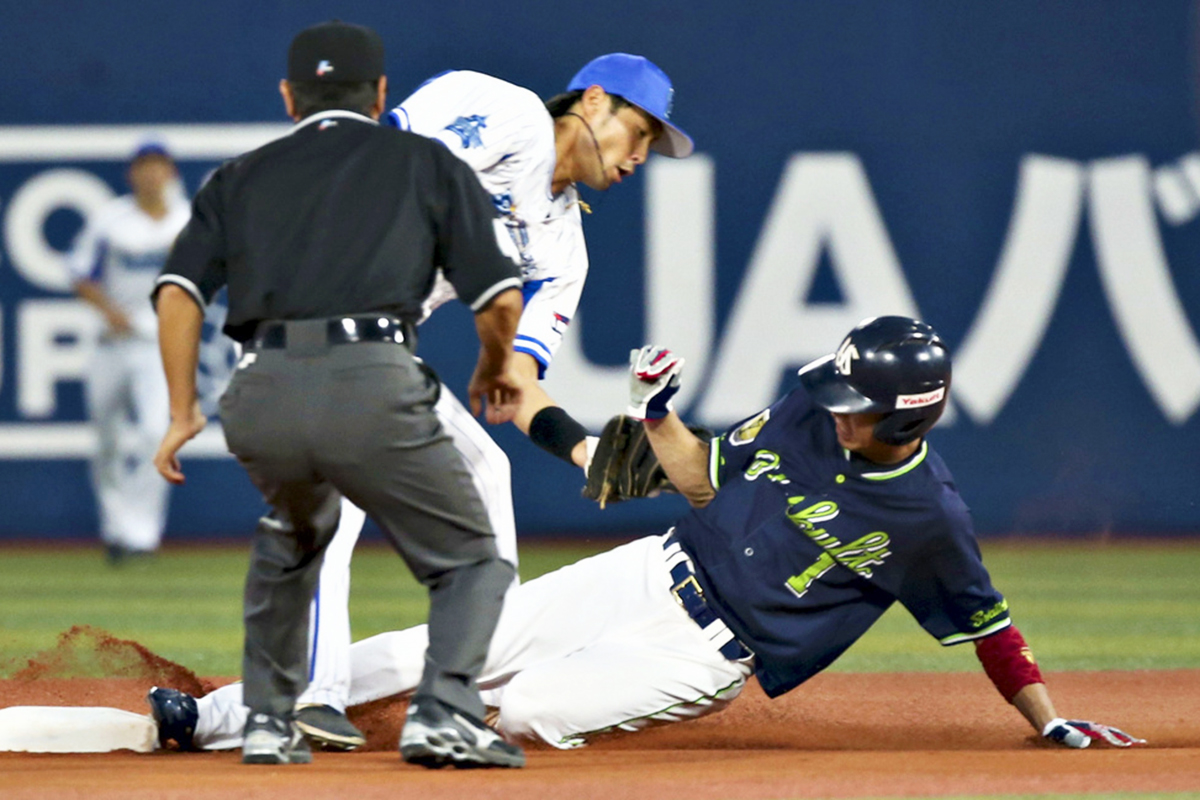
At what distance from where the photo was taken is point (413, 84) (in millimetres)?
10500

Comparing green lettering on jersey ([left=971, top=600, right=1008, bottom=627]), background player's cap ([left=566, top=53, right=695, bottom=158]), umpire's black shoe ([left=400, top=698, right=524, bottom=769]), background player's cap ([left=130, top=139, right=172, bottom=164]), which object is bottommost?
umpire's black shoe ([left=400, top=698, right=524, bottom=769])

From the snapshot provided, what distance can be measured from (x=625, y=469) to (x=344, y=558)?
2.62 feet

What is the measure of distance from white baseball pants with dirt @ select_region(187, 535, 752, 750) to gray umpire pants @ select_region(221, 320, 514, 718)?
580 mm

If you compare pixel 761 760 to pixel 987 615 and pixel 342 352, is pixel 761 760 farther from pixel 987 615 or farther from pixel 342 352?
pixel 342 352

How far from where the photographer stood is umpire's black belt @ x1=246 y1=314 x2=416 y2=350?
11.4 feet

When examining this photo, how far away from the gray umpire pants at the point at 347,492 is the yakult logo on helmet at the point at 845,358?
1.01 meters

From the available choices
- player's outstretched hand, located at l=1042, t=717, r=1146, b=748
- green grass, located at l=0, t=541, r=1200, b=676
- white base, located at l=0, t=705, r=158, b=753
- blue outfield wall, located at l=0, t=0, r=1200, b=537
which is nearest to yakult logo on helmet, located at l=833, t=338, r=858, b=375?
player's outstretched hand, located at l=1042, t=717, r=1146, b=748

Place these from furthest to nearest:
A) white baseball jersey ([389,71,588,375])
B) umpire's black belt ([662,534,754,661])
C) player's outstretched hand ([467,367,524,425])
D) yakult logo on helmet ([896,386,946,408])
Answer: white baseball jersey ([389,71,588,375]) → umpire's black belt ([662,534,754,661]) → yakult logo on helmet ([896,386,946,408]) → player's outstretched hand ([467,367,524,425])

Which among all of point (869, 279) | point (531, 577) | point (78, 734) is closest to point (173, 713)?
point (78, 734)

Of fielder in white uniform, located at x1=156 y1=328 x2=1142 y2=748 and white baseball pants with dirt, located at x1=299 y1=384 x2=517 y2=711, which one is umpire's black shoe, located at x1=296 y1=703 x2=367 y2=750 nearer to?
white baseball pants with dirt, located at x1=299 y1=384 x2=517 y2=711

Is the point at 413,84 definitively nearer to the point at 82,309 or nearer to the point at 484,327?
the point at 82,309

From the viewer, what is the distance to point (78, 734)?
4082 mm

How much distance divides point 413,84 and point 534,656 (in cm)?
674

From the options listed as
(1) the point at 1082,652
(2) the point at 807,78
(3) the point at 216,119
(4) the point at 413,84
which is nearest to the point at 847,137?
(2) the point at 807,78
